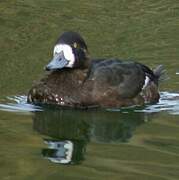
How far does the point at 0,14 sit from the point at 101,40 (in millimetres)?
2688

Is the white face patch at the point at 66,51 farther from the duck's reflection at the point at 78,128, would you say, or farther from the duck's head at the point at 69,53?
the duck's reflection at the point at 78,128

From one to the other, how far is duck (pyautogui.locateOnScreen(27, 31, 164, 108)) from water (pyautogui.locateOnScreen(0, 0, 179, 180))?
137 millimetres

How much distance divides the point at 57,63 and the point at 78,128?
45.8 inches

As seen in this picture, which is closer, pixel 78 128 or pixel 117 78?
pixel 78 128

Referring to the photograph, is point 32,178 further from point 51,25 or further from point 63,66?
point 51,25

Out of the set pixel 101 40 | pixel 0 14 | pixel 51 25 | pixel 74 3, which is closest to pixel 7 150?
pixel 101 40

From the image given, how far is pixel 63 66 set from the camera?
9656 millimetres

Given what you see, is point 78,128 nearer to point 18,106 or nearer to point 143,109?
point 18,106

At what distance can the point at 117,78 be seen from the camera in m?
9.74

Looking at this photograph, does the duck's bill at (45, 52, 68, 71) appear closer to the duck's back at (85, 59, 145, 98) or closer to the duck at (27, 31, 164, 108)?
the duck at (27, 31, 164, 108)

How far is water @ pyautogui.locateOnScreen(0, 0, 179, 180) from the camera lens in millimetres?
7102

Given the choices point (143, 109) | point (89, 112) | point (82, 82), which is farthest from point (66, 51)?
point (143, 109)

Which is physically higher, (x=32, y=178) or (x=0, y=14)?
(x=0, y=14)

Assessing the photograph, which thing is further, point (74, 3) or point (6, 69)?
point (74, 3)
